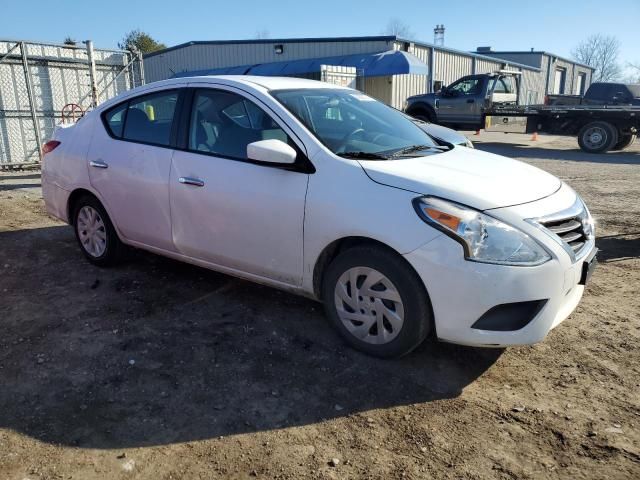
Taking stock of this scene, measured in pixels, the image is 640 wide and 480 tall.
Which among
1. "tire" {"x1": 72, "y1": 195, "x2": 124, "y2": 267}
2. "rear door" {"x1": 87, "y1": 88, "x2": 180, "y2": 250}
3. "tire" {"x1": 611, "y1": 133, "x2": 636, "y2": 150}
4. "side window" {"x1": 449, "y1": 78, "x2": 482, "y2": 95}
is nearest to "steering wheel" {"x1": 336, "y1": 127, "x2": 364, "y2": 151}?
"rear door" {"x1": 87, "y1": 88, "x2": 180, "y2": 250}

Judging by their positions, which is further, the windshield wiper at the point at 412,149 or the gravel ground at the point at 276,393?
the windshield wiper at the point at 412,149

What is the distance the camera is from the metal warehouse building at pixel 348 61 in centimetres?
2134

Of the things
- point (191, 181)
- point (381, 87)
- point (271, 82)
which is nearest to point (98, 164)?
point (191, 181)

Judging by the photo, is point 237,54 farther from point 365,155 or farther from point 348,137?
point 365,155

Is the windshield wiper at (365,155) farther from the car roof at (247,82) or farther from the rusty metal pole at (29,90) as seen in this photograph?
the rusty metal pole at (29,90)

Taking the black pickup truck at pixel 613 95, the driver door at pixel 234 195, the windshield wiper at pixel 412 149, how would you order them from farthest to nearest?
the black pickup truck at pixel 613 95 → the windshield wiper at pixel 412 149 → the driver door at pixel 234 195

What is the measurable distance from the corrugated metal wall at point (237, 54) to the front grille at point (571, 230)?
21721 millimetres

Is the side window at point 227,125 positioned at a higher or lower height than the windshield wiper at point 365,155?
higher

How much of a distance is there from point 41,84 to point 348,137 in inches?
434

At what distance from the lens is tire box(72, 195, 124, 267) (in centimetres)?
474

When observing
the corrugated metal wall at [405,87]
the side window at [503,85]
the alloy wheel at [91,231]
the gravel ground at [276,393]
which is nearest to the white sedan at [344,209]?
the alloy wheel at [91,231]

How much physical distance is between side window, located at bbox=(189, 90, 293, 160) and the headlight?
4.21 feet

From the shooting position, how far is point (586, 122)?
15789 millimetres

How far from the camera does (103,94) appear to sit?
43.4 feet
